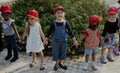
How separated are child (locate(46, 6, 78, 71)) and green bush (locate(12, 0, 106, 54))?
127 centimetres

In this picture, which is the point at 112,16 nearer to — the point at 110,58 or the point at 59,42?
the point at 110,58

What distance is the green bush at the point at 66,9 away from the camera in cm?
797

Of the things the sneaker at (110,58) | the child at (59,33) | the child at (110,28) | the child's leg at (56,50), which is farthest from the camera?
the sneaker at (110,58)

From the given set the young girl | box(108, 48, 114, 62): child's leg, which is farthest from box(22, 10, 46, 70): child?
box(108, 48, 114, 62): child's leg

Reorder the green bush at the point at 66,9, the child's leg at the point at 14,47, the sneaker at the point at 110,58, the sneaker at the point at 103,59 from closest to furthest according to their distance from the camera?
the child's leg at the point at 14,47 < the sneaker at the point at 103,59 < the sneaker at the point at 110,58 < the green bush at the point at 66,9

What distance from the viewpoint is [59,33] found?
6.32 metres

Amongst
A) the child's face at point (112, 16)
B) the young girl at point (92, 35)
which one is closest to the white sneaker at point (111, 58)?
the young girl at point (92, 35)

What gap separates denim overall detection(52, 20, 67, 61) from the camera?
6306 mm

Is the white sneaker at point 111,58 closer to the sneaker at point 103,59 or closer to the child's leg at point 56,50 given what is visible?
the sneaker at point 103,59

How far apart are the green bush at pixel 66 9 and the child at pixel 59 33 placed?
1274 millimetres

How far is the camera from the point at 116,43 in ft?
23.7

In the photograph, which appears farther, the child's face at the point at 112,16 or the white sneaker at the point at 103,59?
the white sneaker at the point at 103,59

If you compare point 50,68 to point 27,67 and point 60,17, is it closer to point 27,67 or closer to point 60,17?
point 27,67

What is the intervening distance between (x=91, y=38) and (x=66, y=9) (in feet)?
7.51
